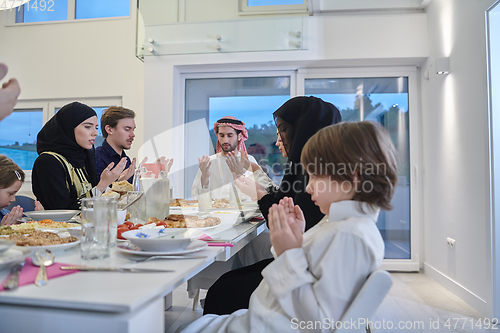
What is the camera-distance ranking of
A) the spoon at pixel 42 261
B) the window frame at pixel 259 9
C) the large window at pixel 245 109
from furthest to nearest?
the large window at pixel 245 109 < the window frame at pixel 259 9 < the spoon at pixel 42 261

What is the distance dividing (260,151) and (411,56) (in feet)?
5.56

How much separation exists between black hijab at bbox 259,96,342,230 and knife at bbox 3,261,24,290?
3.43ft

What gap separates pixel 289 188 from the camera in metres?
1.56

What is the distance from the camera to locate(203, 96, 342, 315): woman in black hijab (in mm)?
1305

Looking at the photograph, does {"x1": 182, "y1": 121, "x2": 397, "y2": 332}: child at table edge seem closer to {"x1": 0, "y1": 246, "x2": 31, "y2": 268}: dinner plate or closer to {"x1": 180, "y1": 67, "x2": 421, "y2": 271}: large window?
{"x1": 0, "y1": 246, "x2": 31, "y2": 268}: dinner plate

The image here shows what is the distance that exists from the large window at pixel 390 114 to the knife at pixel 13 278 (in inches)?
128

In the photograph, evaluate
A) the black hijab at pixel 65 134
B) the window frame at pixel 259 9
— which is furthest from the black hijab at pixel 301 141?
the window frame at pixel 259 9

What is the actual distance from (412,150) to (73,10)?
4149 millimetres

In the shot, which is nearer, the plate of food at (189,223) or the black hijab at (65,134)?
the plate of food at (189,223)

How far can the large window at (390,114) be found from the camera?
3.46 metres

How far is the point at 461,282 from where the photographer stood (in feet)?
8.21

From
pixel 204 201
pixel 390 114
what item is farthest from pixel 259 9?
pixel 204 201

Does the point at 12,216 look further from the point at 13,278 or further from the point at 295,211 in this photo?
the point at 295,211

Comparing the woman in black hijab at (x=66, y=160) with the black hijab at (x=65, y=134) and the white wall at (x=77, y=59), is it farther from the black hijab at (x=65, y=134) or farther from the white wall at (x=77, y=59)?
the white wall at (x=77, y=59)
